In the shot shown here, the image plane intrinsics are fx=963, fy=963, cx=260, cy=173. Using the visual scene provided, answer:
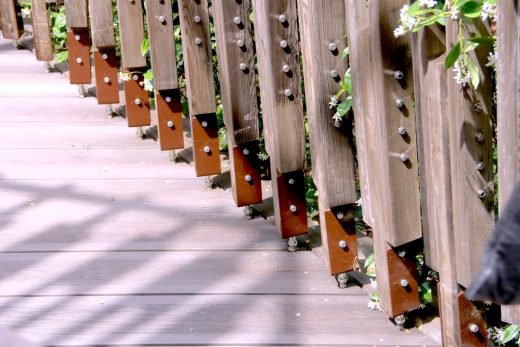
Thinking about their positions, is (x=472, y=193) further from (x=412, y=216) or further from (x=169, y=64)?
(x=169, y=64)

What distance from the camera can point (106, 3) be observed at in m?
3.71

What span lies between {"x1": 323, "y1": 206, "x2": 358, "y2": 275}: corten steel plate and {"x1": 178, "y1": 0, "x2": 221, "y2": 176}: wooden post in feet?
2.51

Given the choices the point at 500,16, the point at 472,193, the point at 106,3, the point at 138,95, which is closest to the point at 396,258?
the point at 472,193

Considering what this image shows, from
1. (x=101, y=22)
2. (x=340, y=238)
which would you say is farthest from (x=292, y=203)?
(x=101, y=22)

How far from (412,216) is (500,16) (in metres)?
0.67

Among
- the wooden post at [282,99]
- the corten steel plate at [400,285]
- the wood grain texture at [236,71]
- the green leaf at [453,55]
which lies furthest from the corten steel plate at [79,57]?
the green leaf at [453,55]

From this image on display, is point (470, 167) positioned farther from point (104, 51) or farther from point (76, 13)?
point (76, 13)

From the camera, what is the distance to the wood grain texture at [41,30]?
13.9ft

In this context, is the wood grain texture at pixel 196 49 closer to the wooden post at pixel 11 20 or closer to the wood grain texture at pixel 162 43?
the wood grain texture at pixel 162 43

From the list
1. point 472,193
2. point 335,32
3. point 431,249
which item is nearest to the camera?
point 472,193

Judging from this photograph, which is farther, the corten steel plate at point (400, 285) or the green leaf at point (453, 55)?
the corten steel plate at point (400, 285)

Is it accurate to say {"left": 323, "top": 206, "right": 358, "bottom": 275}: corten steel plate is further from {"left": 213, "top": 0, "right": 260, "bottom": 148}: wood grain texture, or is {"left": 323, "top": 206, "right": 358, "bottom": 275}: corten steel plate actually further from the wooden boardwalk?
{"left": 213, "top": 0, "right": 260, "bottom": 148}: wood grain texture

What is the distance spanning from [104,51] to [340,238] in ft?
5.24

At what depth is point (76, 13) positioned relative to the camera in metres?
3.94
